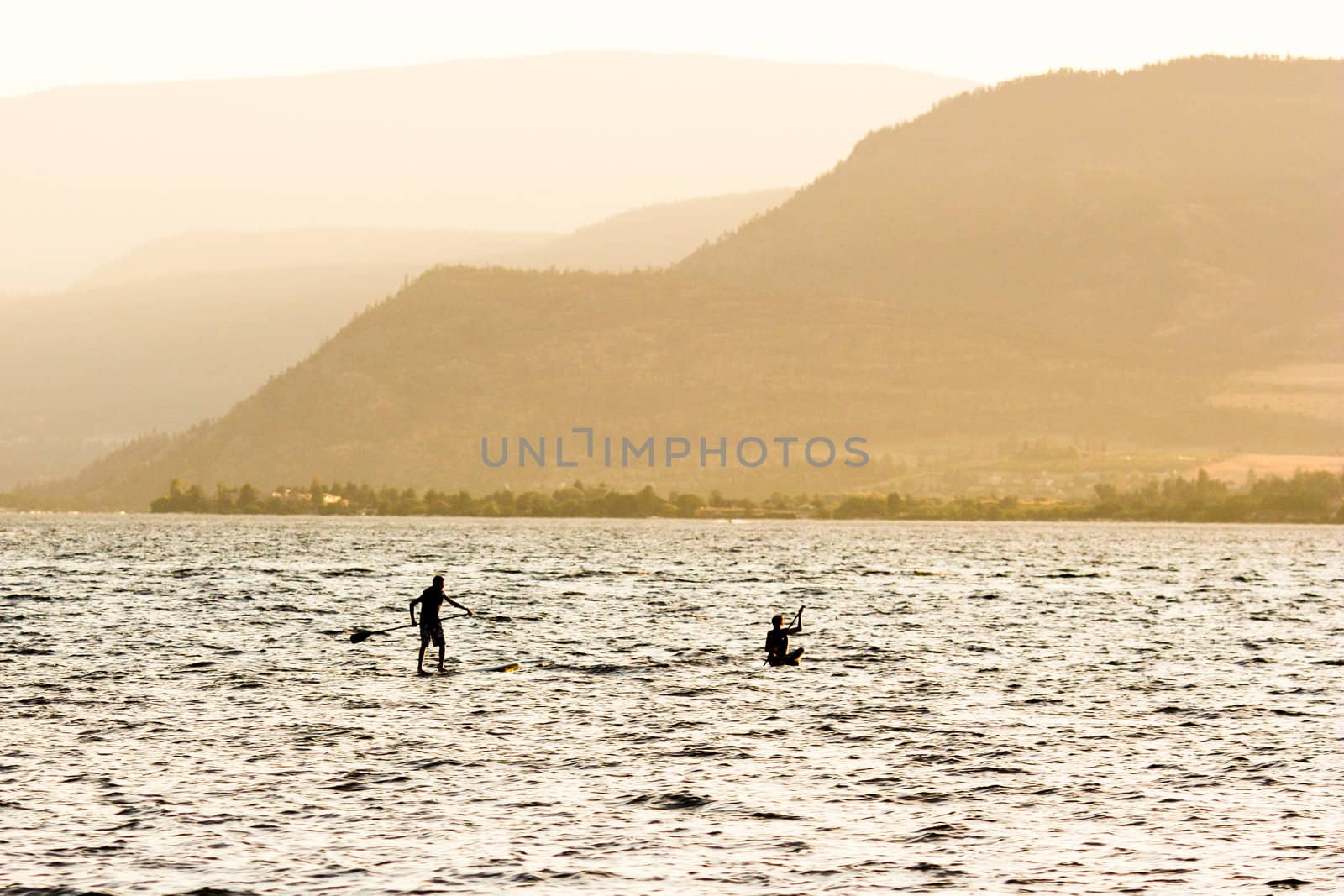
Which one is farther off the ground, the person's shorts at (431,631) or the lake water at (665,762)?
the person's shorts at (431,631)

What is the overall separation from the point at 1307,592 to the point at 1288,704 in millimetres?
103930

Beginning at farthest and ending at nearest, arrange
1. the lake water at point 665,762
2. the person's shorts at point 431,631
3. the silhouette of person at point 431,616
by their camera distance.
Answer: the person's shorts at point 431,631
the silhouette of person at point 431,616
the lake water at point 665,762

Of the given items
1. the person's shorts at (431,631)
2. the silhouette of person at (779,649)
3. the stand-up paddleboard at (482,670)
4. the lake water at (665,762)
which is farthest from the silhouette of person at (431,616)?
the silhouette of person at (779,649)

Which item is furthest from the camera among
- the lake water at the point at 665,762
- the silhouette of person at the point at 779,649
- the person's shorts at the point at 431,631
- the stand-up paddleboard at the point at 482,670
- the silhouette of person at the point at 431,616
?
the stand-up paddleboard at the point at 482,670

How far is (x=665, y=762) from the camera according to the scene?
5391 centimetres

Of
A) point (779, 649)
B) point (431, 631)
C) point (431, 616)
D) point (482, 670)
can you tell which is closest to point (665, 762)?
point (431, 616)

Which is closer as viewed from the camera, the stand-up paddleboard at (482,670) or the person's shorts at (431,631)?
the person's shorts at (431,631)

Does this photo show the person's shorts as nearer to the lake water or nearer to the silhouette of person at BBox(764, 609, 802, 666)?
the lake water

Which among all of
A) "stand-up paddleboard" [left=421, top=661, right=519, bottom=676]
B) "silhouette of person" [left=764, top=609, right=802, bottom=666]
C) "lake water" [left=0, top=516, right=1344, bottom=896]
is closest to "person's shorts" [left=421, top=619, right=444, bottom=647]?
"lake water" [left=0, top=516, right=1344, bottom=896]

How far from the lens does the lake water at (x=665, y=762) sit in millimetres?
39531

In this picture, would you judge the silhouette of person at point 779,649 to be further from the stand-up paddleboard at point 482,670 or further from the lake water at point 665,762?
the stand-up paddleboard at point 482,670

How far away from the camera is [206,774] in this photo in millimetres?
50500

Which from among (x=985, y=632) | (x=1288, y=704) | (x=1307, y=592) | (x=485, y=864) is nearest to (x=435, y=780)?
(x=485, y=864)

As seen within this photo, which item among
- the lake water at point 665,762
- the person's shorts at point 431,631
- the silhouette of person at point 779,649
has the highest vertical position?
the person's shorts at point 431,631
